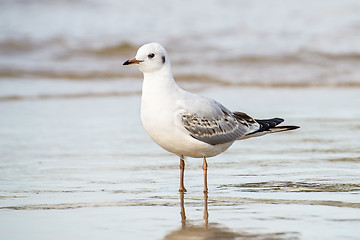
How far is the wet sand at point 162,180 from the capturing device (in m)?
4.00

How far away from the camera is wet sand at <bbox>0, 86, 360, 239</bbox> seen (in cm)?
400

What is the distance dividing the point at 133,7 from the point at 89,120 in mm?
9580

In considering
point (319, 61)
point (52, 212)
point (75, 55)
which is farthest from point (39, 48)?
point (52, 212)

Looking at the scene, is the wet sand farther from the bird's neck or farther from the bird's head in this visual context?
the bird's head

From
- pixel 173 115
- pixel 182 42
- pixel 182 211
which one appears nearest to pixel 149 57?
pixel 173 115

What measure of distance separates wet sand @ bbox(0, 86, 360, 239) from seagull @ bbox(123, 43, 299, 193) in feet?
0.96

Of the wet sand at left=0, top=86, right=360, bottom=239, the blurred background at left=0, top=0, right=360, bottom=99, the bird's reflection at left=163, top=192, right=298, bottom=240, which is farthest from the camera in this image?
the blurred background at left=0, top=0, right=360, bottom=99

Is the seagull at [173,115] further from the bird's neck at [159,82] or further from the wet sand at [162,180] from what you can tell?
the wet sand at [162,180]

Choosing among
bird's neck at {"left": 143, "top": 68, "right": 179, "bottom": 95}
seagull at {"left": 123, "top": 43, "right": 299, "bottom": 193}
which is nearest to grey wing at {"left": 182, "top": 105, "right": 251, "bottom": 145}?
seagull at {"left": 123, "top": 43, "right": 299, "bottom": 193}

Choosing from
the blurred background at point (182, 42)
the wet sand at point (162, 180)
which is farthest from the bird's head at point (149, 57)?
the blurred background at point (182, 42)

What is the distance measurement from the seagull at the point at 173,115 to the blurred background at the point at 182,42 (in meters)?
5.16

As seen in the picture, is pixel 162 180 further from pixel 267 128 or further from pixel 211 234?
pixel 211 234

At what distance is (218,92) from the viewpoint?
10320mm

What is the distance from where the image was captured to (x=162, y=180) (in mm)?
5352
